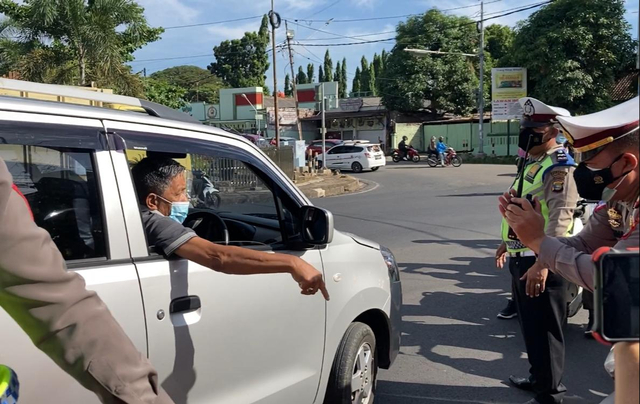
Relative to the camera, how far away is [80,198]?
2.20 meters

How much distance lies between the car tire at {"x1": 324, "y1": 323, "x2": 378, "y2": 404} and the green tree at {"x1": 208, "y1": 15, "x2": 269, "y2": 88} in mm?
66077

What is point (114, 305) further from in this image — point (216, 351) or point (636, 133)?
point (636, 133)

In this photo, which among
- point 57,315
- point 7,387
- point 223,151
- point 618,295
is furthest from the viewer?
point 223,151

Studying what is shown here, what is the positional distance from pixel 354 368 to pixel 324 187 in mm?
15717

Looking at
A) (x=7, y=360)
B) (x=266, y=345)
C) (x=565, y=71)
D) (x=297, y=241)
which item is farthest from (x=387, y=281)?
(x=565, y=71)

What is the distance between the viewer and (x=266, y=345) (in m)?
2.68

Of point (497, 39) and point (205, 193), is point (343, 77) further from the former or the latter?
point (205, 193)

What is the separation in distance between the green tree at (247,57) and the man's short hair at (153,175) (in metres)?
66.4

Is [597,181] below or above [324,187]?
above

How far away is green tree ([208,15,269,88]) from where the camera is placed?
68188mm

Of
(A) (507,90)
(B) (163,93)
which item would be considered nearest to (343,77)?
(A) (507,90)

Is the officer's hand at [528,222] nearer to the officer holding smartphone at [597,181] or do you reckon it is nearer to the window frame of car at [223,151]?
the officer holding smartphone at [597,181]

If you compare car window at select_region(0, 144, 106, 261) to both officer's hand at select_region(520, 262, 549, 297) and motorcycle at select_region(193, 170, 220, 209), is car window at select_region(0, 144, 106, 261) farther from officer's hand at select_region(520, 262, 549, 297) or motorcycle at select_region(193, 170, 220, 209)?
officer's hand at select_region(520, 262, 549, 297)

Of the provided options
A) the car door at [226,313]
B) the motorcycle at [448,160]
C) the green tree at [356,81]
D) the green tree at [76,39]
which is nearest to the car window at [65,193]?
the car door at [226,313]
